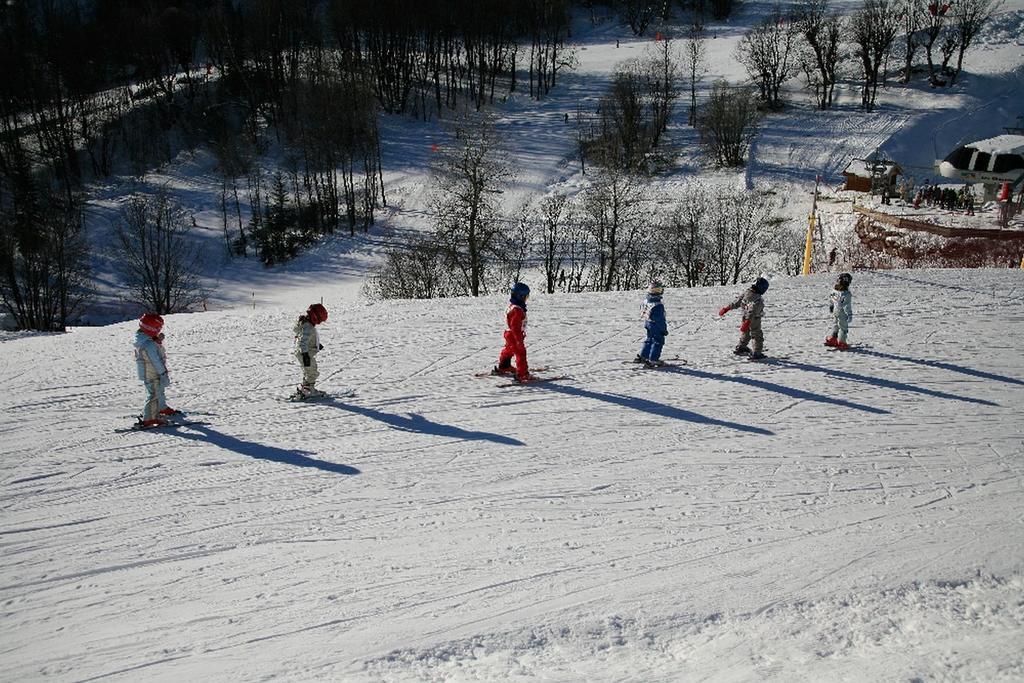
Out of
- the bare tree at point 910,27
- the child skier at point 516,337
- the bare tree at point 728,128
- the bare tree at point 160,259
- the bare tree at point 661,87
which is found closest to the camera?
the child skier at point 516,337

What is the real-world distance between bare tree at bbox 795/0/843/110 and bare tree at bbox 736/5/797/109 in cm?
120

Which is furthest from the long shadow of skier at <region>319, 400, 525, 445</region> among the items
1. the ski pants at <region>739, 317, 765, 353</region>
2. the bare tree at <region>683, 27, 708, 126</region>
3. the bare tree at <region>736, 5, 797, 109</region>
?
the bare tree at <region>736, 5, 797, 109</region>

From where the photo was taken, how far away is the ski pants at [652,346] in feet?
38.7

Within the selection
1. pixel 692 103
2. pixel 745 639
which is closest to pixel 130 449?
pixel 745 639

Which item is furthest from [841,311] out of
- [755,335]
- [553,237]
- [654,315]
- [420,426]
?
[553,237]

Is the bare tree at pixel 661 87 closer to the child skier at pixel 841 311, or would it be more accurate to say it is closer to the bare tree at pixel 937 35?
the bare tree at pixel 937 35

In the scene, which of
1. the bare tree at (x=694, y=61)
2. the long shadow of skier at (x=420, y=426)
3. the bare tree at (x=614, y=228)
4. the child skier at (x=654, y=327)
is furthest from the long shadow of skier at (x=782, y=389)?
the bare tree at (x=694, y=61)

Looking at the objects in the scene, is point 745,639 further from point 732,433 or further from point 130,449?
point 130,449

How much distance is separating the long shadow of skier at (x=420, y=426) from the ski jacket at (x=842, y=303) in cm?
673

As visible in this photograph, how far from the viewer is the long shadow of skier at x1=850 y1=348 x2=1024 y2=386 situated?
10977 millimetres

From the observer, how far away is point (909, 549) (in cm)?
645

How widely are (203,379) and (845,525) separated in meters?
10.2

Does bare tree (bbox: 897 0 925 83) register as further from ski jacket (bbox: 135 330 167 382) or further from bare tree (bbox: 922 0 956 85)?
ski jacket (bbox: 135 330 167 382)

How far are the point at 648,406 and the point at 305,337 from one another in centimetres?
510
